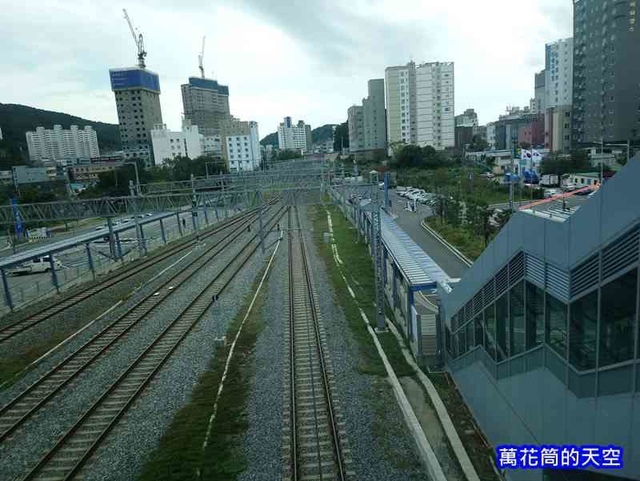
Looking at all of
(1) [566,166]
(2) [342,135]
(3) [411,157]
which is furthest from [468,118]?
(1) [566,166]

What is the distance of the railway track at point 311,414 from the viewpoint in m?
7.66

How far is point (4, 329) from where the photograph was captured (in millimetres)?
16344

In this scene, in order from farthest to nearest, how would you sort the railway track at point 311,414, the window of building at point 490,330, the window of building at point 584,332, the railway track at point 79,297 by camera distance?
the railway track at point 79,297
the railway track at point 311,414
the window of building at point 490,330
the window of building at point 584,332

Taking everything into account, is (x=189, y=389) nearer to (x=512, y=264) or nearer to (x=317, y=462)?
(x=317, y=462)

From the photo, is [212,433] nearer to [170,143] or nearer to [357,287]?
[357,287]

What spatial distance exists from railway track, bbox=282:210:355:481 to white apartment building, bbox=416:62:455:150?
72808mm

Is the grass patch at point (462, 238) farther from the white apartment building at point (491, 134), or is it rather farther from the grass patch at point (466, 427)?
the white apartment building at point (491, 134)

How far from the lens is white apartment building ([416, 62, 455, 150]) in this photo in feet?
263

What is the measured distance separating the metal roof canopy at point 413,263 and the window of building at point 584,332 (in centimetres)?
664

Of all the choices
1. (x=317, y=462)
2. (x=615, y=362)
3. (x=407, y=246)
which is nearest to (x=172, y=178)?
(x=407, y=246)

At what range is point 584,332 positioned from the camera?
4.84m

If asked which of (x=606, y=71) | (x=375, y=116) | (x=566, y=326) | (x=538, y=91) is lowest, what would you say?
(x=566, y=326)

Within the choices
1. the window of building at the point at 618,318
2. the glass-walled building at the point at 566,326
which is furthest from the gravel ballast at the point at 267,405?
the window of building at the point at 618,318

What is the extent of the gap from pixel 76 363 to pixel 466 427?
10.6 m
